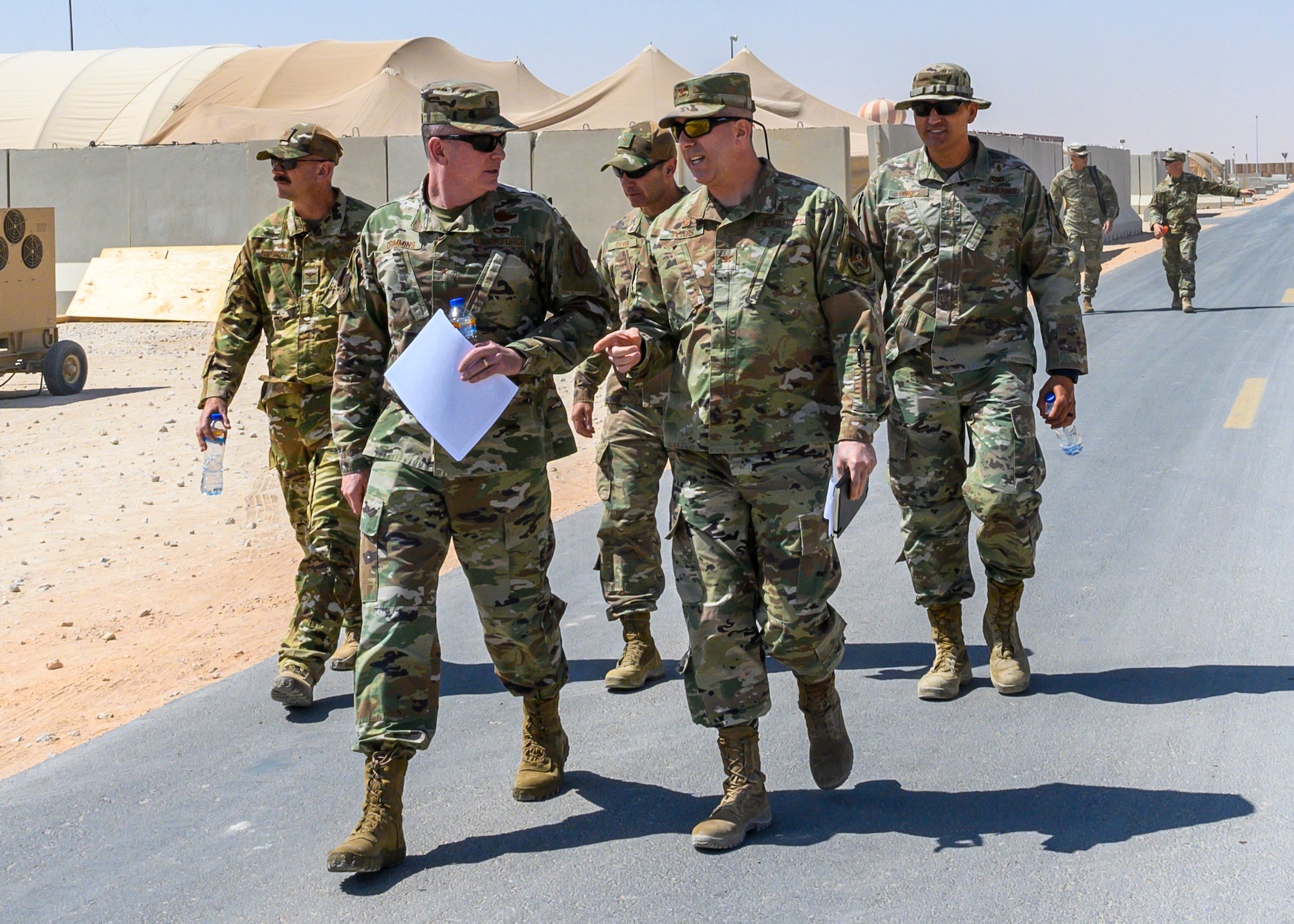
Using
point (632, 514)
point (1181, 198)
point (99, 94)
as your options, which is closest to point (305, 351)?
point (632, 514)

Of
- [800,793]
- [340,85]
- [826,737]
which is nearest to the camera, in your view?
[826,737]

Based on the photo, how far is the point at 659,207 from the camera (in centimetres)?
612

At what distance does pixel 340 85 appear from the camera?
4141 centimetres

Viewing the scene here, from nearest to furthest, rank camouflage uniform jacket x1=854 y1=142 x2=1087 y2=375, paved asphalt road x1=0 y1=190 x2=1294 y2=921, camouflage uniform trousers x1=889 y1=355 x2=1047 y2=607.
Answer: paved asphalt road x1=0 y1=190 x2=1294 y2=921 → camouflage uniform trousers x1=889 y1=355 x2=1047 y2=607 → camouflage uniform jacket x1=854 y1=142 x2=1087 y2=375

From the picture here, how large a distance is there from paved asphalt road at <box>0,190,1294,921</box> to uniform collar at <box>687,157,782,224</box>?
5.76ft

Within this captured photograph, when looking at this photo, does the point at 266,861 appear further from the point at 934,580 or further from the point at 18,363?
the point at 18,363

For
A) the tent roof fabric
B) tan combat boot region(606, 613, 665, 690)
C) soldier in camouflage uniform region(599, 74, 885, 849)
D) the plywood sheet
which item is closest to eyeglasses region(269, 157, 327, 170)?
soldier in camouflage uniform region(599, 74, 885, 849)

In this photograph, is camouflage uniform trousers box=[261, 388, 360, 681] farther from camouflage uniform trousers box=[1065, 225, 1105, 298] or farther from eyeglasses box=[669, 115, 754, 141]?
camouflage uniform trousers box=[1065, 225, 1105, 298]

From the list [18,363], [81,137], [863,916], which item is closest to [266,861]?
[863,916]

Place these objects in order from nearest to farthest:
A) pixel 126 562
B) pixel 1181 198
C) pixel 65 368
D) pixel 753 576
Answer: pixel 753 576 < pixel 126 562 < pixel 65 368 < pixel 1181 198

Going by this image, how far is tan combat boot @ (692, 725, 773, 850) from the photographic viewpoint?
13.5ft

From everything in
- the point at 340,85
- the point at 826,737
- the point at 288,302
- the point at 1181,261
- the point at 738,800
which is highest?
the point at 340,85

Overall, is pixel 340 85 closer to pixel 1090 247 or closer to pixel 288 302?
pixel 1090 247

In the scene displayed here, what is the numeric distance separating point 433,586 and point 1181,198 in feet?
57.0
